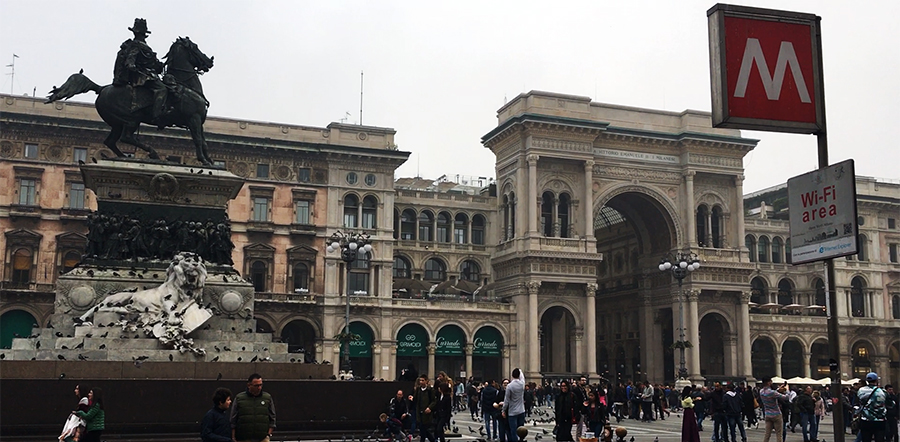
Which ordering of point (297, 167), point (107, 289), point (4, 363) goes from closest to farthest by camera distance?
point (4, 363) < point (107, 289) < point (297, 167)

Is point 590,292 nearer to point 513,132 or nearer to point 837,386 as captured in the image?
point 513,132

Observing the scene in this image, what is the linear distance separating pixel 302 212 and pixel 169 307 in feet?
145

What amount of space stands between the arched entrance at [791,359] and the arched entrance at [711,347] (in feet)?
25.1

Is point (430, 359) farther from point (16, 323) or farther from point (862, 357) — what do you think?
point (862, 357)

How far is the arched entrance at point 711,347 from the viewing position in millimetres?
71250

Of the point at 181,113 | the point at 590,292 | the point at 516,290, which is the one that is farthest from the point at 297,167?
the point at 181,113

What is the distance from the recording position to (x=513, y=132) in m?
66.1

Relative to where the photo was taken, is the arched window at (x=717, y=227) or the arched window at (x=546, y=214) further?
the arched window at (x=717, y=227)

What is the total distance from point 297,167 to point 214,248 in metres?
42.9

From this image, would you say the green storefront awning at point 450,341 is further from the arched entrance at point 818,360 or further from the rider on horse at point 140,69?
the rider on horse at point 140,69

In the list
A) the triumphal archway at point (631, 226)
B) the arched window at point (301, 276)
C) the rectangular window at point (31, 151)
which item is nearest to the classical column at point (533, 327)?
the triumphal archway at point (631, 226)

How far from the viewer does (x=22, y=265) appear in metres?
55.7

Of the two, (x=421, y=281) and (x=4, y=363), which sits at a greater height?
(x=421, y=281)

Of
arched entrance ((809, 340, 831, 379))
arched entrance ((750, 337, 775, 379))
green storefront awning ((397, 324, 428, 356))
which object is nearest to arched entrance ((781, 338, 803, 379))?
arched entrance ((809, 340, 831, 379))
